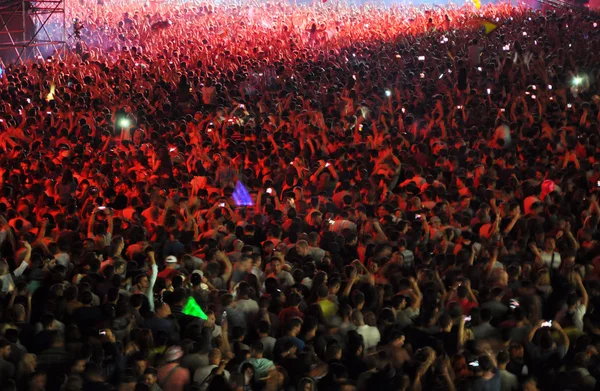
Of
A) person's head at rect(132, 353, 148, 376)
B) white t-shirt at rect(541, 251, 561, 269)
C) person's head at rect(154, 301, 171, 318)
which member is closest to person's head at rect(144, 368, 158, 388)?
person's head at rect(132, 353, 148, 376)

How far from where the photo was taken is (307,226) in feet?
32.1

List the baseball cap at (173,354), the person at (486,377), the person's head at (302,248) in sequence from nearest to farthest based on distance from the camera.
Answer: the person at (486,377) → the baseball cap at (173,354) → the person's head at (302,248)

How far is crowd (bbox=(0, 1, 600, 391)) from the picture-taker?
6570mm

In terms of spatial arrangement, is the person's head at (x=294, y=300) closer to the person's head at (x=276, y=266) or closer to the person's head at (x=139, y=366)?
the person's head at (x=276, y=266)

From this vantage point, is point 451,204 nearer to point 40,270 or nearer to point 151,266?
point 151,266

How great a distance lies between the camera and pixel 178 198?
10.3 meters

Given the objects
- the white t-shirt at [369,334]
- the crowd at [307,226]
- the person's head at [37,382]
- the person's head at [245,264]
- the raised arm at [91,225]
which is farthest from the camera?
Answer: the raised arm at [91,225]

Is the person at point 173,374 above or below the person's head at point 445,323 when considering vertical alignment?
above

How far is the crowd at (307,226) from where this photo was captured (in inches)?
259

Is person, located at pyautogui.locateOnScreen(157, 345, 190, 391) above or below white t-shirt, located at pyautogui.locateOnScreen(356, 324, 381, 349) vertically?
above

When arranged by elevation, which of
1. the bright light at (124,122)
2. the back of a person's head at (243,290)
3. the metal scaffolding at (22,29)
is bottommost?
the back of a person's head at (243,290)

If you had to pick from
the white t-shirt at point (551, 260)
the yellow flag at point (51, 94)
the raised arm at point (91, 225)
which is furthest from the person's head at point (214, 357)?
the yellow flag at point (51, 94)

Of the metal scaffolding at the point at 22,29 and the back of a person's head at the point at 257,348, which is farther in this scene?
the metal scaffolding at the point at 22,29

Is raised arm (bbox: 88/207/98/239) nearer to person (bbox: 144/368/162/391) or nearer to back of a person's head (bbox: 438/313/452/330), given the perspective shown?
A: person (bbox: 144/368/162/391)
